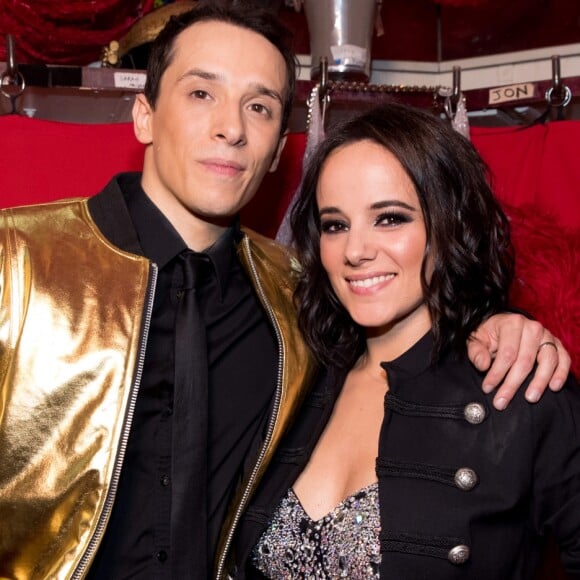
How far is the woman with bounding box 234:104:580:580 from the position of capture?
1.56 m

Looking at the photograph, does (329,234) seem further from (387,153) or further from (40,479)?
(40,479)

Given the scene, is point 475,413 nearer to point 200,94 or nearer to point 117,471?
point 117,471

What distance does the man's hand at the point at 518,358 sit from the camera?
1.59 m

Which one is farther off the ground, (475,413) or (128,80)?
(128,80)

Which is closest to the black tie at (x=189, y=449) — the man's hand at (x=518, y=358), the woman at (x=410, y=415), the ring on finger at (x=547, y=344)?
the woman at (x=410, y=415)

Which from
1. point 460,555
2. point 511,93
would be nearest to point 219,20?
point 511,93

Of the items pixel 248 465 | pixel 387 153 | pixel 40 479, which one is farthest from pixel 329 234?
pixel 40 479

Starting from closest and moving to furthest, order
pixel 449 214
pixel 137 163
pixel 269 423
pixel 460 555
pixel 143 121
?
pixel 460 555 < pixel 449 214 < pixel 269 423 < pixel 143 121 < pixel 137 163

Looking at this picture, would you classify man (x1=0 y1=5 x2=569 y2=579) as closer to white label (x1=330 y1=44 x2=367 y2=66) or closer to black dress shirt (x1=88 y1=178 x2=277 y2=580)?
black dress shirt (x1=88 y1=178 x2=277 y2=580)

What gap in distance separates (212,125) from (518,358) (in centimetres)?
80

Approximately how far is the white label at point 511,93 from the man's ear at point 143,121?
907 mm

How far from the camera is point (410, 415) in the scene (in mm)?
1683

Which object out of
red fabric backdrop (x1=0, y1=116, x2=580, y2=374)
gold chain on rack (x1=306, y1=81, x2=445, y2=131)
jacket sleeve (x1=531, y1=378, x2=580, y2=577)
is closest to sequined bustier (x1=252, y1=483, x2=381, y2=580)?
jacket sleeve (x1=531, y1=378, x2=580, y2=577)

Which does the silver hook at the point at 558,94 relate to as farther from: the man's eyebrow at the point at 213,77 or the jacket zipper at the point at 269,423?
the jacket zipper at the point at 269,423
